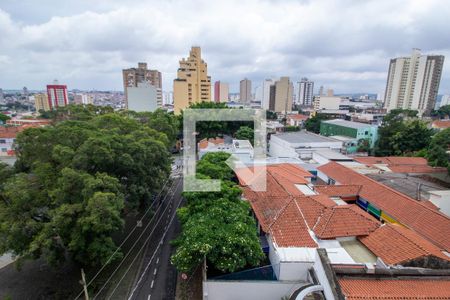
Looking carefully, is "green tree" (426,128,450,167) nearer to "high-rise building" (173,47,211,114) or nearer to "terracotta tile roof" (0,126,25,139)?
"high-rise building" (173,47,211,114)

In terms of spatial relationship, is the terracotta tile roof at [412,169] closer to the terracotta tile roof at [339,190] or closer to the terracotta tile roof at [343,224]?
the terracotta tile roof at [339,190]

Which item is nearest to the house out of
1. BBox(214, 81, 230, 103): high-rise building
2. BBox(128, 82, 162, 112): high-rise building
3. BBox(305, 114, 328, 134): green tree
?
BBox(305, 114, 328, 134): green tree

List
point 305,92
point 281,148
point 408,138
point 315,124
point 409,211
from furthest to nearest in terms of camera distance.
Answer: point 305,92 < point 315,124 < point 281,148 < point 408,138 < point 409,211

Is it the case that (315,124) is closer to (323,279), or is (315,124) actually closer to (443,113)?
(443,113)

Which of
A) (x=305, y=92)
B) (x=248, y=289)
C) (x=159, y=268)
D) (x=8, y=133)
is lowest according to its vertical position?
(x=159, y=268)

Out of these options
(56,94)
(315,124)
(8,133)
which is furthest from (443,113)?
(56,94)

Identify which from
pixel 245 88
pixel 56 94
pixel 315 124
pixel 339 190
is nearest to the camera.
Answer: pixel 339 190

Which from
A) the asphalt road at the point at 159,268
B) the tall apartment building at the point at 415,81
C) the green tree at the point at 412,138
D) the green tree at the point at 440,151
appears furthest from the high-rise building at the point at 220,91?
the asphalt road at the point at 159,268
